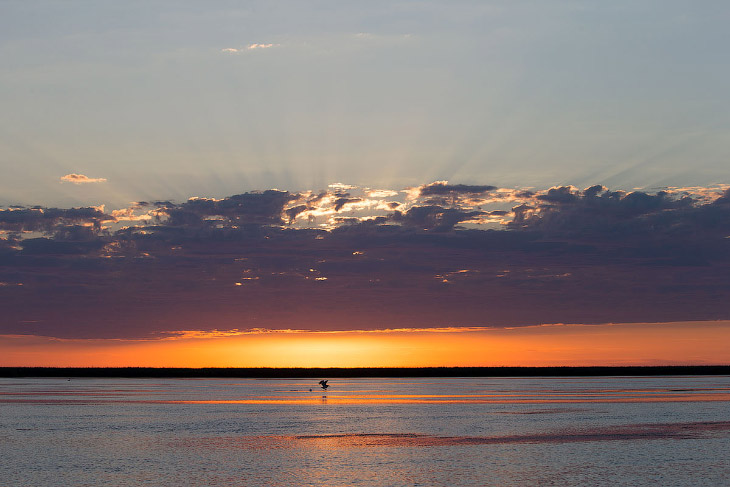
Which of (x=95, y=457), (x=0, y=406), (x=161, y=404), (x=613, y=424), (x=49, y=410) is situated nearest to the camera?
(x=95, y=457)

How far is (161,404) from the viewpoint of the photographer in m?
80.3

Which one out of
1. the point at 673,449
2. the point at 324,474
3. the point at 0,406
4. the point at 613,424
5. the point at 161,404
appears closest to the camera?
the point at 324,474

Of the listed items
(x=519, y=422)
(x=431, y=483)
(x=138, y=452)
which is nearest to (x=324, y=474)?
(x=431, y=483)

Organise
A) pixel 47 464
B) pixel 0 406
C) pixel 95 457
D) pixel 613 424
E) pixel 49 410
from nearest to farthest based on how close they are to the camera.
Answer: pixel 47 464, pixel 95 457, pixel 613 424, pixel 49 410, pixel 0 406

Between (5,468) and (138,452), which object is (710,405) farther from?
(5,468)

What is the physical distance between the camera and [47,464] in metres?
34.6

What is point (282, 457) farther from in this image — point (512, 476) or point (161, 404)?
point (161, 404)

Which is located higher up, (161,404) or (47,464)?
(161,404)

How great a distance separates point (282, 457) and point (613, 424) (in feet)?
85.4

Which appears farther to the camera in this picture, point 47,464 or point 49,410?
point 49,410

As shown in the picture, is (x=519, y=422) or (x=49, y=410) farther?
(x=49, y=410)

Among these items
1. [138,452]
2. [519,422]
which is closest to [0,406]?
[138,452]

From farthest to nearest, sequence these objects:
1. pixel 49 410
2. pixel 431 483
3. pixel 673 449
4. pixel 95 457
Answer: pixel 49 410
pixel 673 449
pixel 95 457
pixel 431 483

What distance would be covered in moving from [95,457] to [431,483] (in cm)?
1603
